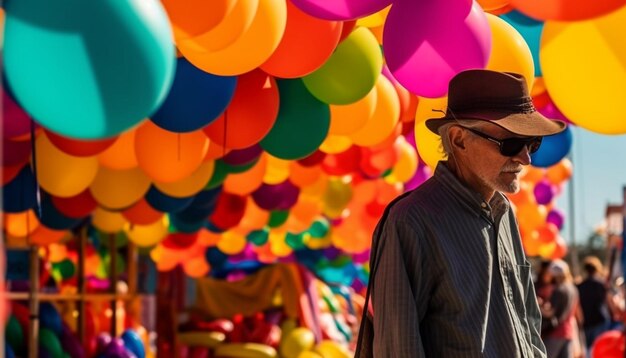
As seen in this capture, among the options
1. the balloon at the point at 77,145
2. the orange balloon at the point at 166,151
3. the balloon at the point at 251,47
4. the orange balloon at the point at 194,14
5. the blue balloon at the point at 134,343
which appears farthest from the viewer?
the blue balloon at the point at 134,343

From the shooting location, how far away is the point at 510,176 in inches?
126

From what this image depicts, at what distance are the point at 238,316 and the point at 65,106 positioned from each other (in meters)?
8.47

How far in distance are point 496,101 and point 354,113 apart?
234 centimetres

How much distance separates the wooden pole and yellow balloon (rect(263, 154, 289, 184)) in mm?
1684

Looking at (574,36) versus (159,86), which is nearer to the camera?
(159,86)

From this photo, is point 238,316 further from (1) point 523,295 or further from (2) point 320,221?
(1) point 523,295

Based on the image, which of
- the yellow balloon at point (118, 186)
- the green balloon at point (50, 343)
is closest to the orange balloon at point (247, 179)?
the yellow balloon at point (118, 186)

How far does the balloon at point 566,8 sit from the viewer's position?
119 inches

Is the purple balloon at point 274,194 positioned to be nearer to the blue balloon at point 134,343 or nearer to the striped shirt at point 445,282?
the blue balloon at point 134,343

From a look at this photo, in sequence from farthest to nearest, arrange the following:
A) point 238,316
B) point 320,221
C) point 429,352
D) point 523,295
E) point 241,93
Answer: point 320,221 < point 238,316 < point 241,93 < point 523,295 < point 429,352

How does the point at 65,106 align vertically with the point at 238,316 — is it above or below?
above

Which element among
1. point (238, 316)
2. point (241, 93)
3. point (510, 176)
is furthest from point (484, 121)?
point (238, 316)

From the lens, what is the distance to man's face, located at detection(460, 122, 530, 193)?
3.17 meters

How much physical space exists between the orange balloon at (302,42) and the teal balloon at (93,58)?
174 centimetres
